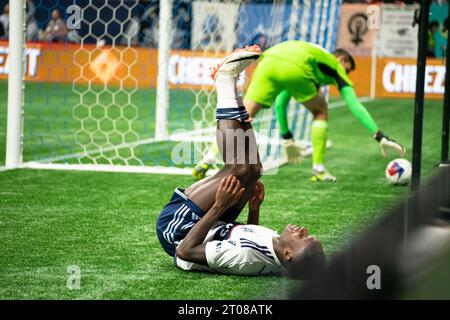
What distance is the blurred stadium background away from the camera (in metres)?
4.57

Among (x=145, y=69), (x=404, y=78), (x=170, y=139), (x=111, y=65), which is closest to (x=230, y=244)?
(x=170, y=139)

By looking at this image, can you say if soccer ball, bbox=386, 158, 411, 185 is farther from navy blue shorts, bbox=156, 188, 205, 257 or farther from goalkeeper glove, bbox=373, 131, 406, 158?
navy blue shorts, bbox=156, 188, 205, 257

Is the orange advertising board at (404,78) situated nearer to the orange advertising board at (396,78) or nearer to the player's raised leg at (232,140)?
the orange advertising board at (396,78)

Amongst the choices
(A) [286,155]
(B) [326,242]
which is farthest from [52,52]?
(B) [326,242]

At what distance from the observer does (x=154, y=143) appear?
1070cm

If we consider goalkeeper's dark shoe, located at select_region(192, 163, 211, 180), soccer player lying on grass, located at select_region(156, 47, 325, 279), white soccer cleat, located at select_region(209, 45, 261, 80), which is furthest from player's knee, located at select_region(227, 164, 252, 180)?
goalkeeper's dark shoe, located at select_region(192, 163, 211, 180)

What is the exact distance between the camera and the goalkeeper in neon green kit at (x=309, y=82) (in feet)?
26.7

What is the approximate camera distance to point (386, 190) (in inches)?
303

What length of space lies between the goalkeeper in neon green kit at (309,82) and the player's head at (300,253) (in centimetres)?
396

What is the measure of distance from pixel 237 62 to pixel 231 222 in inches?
36.0

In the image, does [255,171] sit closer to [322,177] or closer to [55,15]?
[322,177]

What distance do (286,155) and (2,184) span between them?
10.7ft

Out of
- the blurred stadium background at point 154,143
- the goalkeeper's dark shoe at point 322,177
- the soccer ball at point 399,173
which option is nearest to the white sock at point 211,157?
the blurred stadium background at point 154,143
